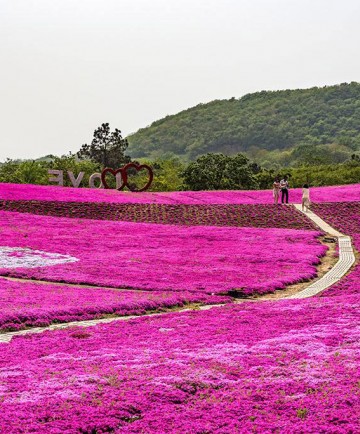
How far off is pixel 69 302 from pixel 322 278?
13.3 meters

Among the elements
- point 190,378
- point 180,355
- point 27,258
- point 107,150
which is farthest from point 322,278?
point 107,150

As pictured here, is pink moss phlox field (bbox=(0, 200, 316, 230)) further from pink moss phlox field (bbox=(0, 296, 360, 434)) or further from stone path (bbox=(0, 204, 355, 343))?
pink moss phlox field (bbox=(0, 296, 360, 434))

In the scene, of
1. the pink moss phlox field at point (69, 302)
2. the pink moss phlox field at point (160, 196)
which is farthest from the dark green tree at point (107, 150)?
the pink moss phlox field at point (69, 302)

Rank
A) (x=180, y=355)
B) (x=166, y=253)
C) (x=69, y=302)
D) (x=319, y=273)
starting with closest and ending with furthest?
(x=180, y=355)
(x=69, y=302)
(x=319, y=273)
(x=166, y=253)

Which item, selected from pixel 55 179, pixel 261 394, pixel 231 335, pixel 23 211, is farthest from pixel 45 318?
pixel 55 179

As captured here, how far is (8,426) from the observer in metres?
10.5

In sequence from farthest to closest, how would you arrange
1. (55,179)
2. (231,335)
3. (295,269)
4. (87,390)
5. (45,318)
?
(55,179)
(295,269)
(45,318)
(231,335)
(87,390)

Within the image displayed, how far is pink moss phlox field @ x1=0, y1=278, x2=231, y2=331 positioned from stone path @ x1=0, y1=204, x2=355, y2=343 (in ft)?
1.55

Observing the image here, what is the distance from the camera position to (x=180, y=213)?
5681 cm

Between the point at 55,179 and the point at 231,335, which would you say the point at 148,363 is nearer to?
the point at 231,335

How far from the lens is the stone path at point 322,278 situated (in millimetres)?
20641

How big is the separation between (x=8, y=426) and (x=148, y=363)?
4.42 meters

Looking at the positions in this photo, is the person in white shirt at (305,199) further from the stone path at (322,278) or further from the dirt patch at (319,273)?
the dirt patch at (319,273)

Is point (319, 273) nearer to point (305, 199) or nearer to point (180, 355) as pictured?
point (180, 355)
